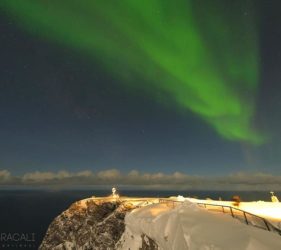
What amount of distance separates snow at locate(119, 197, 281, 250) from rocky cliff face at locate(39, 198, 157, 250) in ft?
66.6

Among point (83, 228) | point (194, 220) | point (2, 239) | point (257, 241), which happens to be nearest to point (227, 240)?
point (257, 241)

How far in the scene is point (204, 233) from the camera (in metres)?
18.7

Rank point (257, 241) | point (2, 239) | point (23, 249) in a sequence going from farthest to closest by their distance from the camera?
point (2, 239)
point (23, 249)
point (257, 241)

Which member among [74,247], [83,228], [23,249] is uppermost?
[83,228]

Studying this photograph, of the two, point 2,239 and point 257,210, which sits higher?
point 257,210

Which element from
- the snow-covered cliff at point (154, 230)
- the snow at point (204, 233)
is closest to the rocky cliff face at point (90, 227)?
the snow-covered cliff at point (154, 230)

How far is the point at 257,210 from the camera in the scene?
4234 centimetres

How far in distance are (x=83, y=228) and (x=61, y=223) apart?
8987 millimetres

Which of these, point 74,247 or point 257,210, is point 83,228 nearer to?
point 74,247

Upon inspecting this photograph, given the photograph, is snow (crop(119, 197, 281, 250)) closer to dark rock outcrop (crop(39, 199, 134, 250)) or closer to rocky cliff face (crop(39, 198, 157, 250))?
rocky cliff face (crop(39, 198, 157, 250))

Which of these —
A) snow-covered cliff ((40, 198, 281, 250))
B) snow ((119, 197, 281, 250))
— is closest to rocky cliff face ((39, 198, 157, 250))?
snow-covered cliff ((40, 198, 281, 250))

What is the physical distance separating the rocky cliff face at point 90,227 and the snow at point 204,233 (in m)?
20.3

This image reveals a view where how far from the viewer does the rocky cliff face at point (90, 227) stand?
163 ft

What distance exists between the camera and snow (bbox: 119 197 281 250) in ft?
52.3
